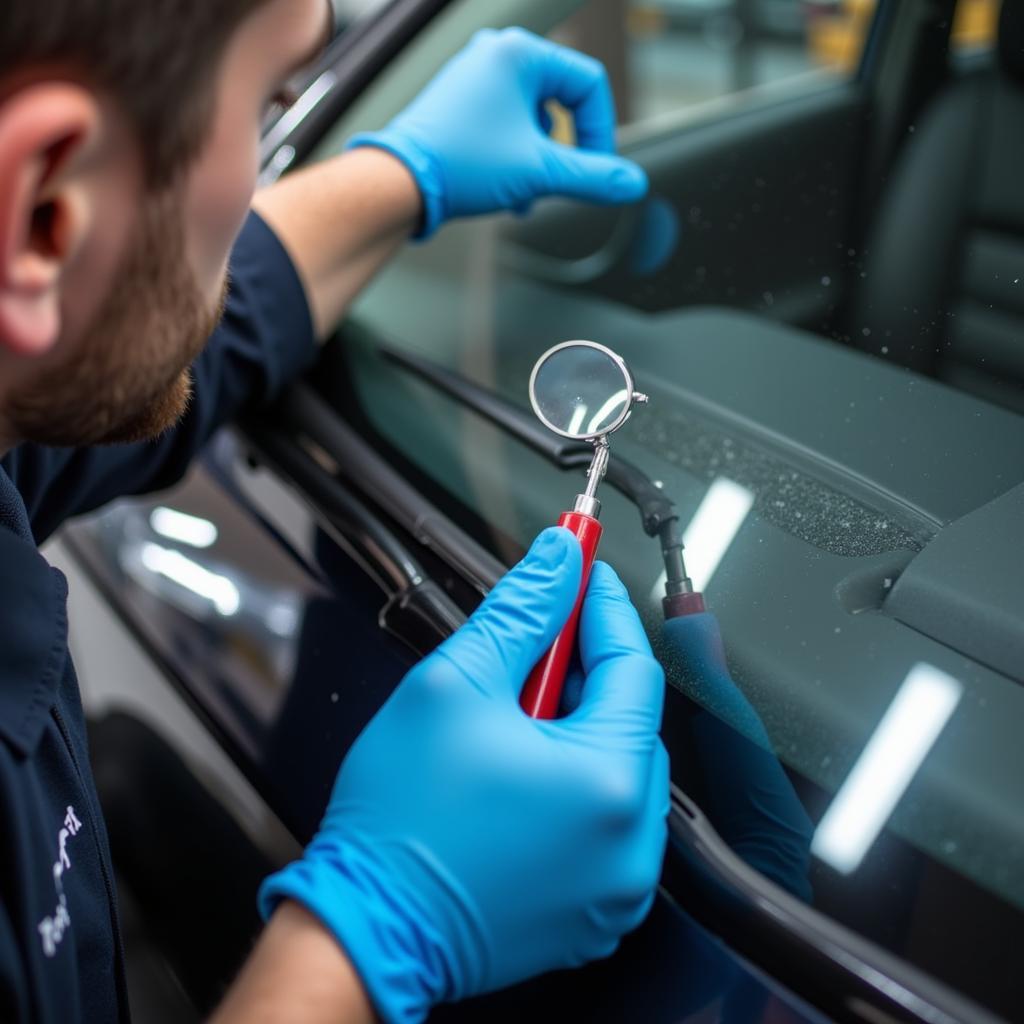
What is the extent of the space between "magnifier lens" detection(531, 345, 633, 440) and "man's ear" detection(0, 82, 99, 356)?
1.27ft

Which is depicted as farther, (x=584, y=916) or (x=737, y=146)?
(x=737, y=146)

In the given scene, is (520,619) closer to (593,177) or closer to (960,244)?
(593,177)

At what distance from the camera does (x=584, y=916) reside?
703 millimetres

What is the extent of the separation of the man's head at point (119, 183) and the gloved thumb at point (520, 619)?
0.94 feet

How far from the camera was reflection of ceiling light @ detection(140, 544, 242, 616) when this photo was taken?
3.70 ft

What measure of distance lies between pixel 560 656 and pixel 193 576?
1.75 feet

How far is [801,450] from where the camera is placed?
3.07 ft

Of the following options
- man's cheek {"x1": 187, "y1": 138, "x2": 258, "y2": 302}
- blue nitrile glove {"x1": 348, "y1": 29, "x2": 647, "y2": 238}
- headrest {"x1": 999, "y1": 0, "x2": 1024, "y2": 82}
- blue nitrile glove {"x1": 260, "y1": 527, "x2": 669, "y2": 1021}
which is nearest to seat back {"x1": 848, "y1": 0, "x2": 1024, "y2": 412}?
headrest {"x1": 999, "y1": 0, "x2": 1024, "y2": 82}

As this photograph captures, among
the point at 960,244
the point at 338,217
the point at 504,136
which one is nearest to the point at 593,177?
the point at 504,136

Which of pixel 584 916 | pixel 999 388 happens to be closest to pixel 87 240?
pixel 584 916

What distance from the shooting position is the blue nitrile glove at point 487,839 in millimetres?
698

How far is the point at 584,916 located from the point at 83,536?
2.90 ft

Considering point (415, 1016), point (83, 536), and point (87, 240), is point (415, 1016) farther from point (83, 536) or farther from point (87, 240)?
point (83, 536)

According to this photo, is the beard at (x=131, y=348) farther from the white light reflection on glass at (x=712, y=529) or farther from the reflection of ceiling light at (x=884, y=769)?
the reflection of ceiling light at (x=884, y=769)
